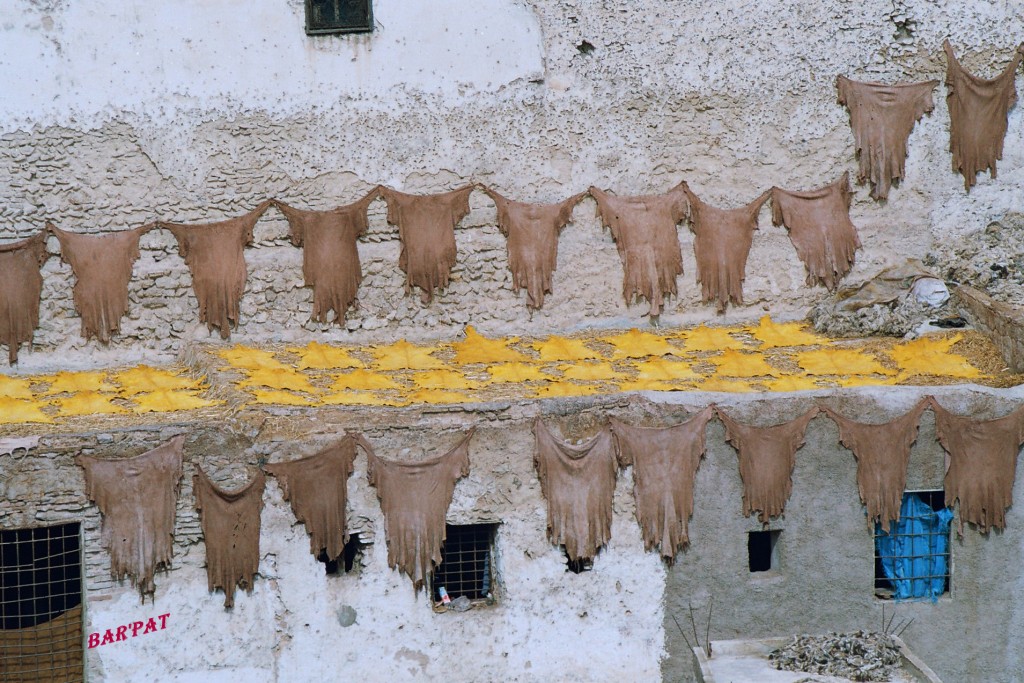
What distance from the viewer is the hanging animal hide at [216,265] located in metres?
15.6

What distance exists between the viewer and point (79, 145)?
1568 centimetres

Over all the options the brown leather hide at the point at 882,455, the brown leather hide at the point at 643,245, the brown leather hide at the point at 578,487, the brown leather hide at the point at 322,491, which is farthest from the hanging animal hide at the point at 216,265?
the brown leather hide at the point at 882,455

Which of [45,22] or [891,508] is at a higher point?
[45,22]

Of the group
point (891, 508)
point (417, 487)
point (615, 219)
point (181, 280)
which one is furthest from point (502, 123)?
point (891, 508)

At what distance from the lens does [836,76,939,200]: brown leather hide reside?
53.8 ft

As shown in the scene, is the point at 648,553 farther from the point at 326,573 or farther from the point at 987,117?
the point at 987,117

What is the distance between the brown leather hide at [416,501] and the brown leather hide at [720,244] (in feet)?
15.0

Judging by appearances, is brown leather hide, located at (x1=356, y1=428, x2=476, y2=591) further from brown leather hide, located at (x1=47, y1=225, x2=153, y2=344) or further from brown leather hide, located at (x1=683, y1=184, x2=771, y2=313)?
brown leather hide, located at (x1=683, y1=184, x2=771, y2=313)

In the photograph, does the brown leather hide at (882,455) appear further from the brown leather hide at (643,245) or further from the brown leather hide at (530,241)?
the brown leather hide at (530,241)

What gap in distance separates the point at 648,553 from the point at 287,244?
5.72 meters

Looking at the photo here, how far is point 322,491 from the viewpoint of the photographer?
41.5 ft

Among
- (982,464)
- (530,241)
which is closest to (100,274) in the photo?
(530,241)

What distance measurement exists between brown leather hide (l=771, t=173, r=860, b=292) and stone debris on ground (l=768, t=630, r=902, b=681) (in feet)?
16.0

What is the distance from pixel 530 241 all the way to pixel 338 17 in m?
3.48
